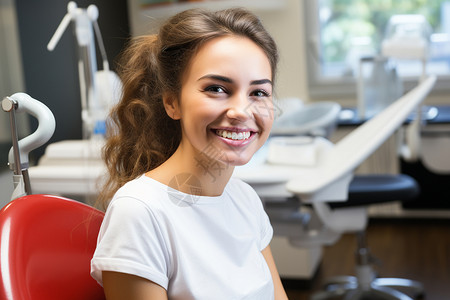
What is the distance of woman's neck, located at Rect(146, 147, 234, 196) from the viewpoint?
913mm

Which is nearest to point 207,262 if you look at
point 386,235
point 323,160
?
point 323,160

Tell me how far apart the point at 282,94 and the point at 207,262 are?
2777 mm

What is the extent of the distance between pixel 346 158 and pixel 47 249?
3.77ft

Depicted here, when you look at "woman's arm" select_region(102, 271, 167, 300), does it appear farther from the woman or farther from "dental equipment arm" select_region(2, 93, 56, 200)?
"dental equipment arm" select_region(2, 93, 56, 200)

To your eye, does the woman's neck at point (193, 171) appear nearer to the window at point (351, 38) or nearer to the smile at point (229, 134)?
the smile at point (229, 134)

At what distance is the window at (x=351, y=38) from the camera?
342cm

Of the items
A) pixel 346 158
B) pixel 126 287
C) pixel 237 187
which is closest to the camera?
pixel 126 287

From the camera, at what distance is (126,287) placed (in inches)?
31.0

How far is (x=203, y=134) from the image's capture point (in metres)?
0.87

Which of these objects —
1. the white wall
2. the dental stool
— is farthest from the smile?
the dental stool

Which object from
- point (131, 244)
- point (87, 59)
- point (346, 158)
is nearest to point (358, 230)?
point (346, 158)

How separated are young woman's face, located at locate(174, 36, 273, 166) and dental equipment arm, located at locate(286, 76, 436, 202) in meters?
0.75

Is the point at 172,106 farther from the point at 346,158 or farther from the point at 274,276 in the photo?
the point at 346,158

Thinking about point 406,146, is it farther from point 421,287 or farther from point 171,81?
Result: point 171,81
